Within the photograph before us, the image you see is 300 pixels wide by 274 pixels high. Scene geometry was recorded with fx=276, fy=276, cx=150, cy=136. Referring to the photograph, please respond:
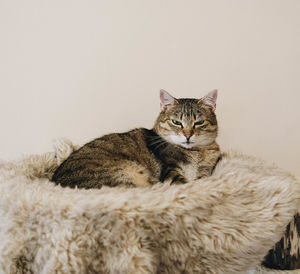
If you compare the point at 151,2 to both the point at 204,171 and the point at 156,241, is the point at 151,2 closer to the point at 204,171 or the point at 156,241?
the point at 204,171

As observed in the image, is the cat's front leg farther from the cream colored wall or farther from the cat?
the cream colored wall

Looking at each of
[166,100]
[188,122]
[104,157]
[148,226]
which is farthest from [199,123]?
[148,226]

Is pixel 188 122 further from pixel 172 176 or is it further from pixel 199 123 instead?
pixel 172 176

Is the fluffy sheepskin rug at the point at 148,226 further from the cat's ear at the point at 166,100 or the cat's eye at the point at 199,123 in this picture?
the cat's ear at the point at 166,100

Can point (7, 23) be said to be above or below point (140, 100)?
above

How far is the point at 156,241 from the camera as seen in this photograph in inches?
28.0

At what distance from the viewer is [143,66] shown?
139 centimetres

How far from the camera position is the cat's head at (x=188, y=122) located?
Answer: 42.3 inches

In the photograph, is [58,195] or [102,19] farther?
[102,19]

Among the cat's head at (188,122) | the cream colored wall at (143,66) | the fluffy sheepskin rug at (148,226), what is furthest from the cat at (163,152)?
the cream colored wall at (143,66)

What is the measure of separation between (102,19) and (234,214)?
3.59 feet

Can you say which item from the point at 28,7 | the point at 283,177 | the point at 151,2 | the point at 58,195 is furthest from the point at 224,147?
the point at 28,7

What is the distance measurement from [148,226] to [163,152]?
45 centimetres

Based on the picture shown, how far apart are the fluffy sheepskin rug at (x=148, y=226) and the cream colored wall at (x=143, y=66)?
687 mm
